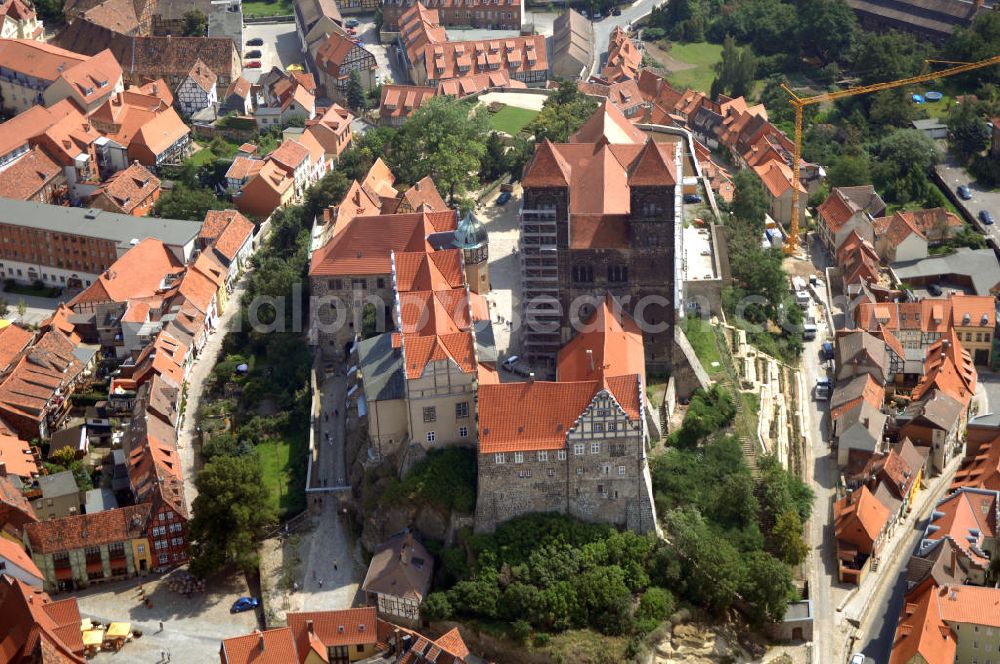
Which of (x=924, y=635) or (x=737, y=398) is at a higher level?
(x=737, y=398)

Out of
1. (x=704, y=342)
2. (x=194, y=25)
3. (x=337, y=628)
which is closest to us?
(x=337, y=628)

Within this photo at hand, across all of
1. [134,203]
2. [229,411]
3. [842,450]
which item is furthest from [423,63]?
[842,450]

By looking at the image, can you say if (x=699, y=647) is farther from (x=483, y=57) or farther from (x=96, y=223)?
(x=483, y=57)

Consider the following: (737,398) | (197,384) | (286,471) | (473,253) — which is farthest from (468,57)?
(737,398)

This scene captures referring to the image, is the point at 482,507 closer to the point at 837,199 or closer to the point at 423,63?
the point at 837,199

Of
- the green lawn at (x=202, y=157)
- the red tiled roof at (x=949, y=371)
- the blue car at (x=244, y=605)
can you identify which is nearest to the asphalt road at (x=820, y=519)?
the red tiled roof at (x=949, y=371)

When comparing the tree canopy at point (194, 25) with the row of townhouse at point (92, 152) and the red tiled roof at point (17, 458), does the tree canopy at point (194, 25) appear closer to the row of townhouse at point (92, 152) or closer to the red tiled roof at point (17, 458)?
the row of townhouse at point (92, 152)

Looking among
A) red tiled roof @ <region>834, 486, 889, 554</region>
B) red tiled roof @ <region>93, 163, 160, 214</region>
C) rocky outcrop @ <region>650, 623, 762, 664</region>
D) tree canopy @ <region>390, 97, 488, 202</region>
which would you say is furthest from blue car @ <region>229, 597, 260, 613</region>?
red tiled roof @ <region>93, 163, 160, 214</region>
